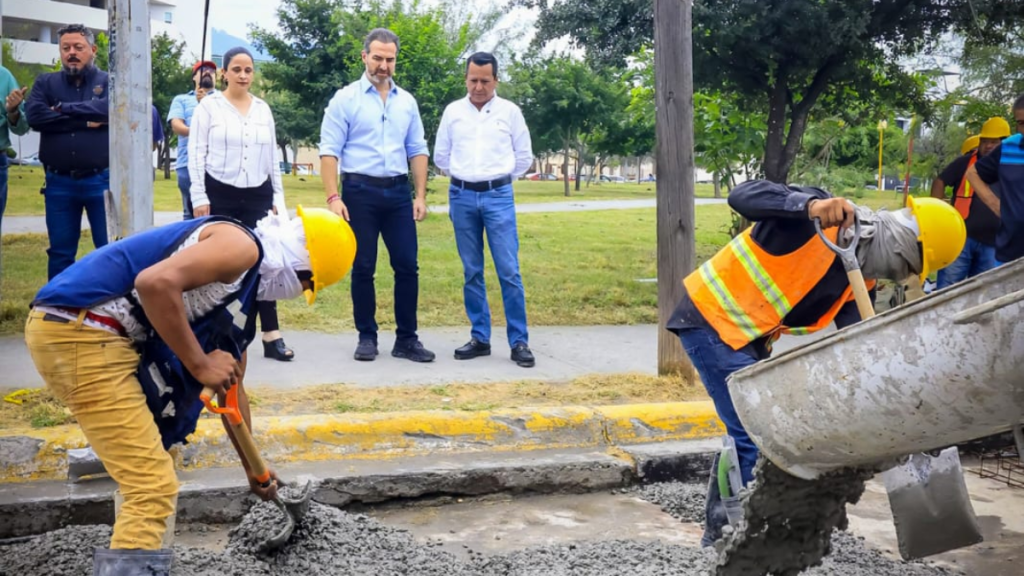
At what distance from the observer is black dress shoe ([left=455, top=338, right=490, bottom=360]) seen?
22.2 ft

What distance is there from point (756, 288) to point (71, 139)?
188 inches

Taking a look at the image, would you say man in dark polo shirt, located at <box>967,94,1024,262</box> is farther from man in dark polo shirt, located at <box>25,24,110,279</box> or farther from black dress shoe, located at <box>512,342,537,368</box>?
man in dark polo shirt, located at <box>25,24,110,279</box>

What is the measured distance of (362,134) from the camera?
6.53m

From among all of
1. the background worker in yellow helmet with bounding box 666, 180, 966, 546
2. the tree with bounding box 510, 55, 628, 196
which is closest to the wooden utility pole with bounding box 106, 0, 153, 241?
the background worker in yellow helmet with bounding box 666, 180, 966, 546

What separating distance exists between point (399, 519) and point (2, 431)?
1846 millimetres

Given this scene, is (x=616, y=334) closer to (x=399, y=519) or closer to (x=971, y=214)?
(x=971, y=214)

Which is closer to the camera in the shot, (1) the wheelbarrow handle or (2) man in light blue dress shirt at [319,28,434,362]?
(1) the wheelbarrow handle

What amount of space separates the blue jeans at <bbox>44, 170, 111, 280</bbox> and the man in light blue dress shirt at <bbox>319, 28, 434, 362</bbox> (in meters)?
1.50

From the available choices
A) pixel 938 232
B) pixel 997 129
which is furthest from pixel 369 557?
pixel 997 129

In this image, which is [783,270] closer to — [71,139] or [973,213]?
[973,213]

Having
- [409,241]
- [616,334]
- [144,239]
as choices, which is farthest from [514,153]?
[144,239]

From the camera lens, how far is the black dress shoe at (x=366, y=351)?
21.5 feet

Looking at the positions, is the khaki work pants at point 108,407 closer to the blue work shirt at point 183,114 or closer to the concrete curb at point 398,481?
the concrete curb at point 398,481

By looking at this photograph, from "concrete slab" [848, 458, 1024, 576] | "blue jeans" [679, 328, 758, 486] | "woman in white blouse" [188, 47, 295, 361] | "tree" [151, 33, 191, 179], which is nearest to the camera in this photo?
"blue jeans" [679, 328, 758, 486]
